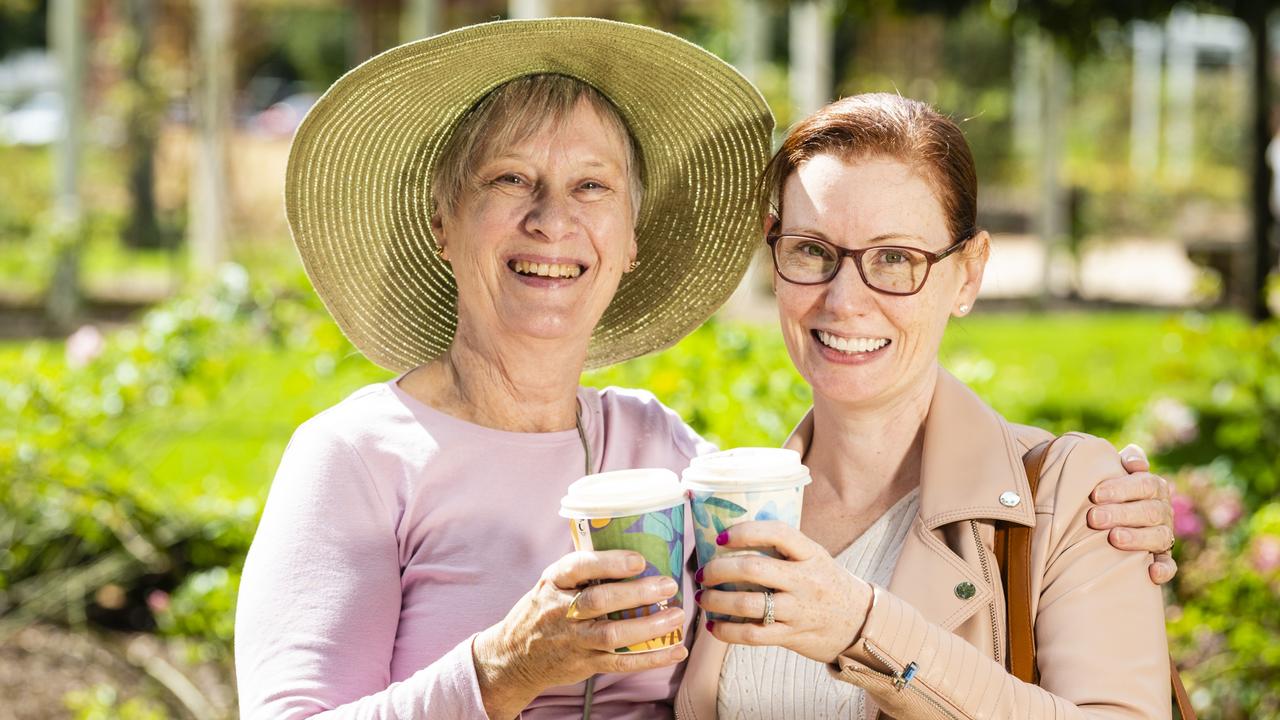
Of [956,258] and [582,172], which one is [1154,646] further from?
[582,172]

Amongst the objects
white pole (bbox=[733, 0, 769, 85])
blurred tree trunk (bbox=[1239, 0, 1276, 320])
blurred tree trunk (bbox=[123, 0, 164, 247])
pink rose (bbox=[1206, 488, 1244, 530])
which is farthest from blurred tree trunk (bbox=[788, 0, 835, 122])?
pink rose (bbox=[1206, 488, 1244, 530])

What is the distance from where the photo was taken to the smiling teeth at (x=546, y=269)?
243 centimetres

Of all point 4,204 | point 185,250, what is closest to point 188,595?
point 4,204

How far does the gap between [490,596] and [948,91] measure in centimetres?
1796

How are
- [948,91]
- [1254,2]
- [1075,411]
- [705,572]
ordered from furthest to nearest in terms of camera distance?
[948,91]
[1075,411]
[1254,2]
[705,572]

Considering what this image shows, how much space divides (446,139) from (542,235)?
1.22ft

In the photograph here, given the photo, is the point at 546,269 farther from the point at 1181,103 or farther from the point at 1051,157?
the point at 1181,103

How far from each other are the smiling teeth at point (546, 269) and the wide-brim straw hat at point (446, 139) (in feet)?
1.12

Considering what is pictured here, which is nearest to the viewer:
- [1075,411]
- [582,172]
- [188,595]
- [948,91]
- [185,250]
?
[582,172]

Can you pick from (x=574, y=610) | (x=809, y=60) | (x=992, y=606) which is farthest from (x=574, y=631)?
(x=809, y=60)

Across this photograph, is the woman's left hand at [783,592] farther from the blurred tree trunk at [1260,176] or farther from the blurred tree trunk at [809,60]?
the blurred tree trunk at [809,60]

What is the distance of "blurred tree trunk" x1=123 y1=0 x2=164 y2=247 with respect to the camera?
1325cm

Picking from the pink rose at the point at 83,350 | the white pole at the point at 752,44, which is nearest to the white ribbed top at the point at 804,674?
the pink rose at the point at 83,350

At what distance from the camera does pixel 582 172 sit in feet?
8.12
